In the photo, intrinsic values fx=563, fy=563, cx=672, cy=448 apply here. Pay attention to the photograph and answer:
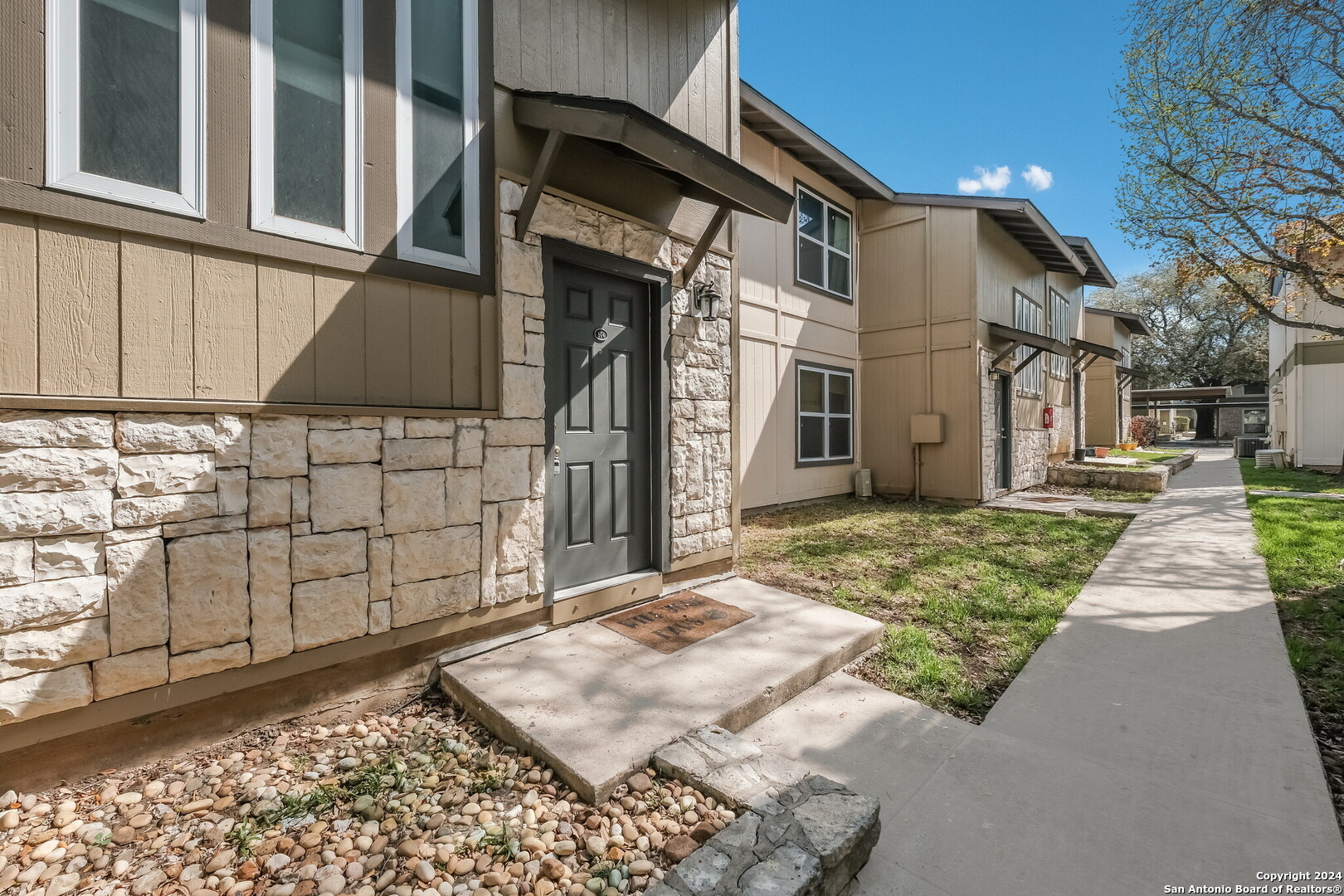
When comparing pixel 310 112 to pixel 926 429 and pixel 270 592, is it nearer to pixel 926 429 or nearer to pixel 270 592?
pixel 270 592

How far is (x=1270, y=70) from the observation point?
21.3ft

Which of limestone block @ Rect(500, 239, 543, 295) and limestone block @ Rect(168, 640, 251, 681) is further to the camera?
limestone block @ Rect(500, 239, 543, 295)

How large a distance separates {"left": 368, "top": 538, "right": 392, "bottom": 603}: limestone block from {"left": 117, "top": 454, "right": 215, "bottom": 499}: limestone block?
25.0 inches

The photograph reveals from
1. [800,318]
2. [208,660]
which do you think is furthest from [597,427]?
[800,318]

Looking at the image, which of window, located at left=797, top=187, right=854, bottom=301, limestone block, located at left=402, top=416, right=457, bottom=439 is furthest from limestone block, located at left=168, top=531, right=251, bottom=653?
window, located at left=797, top=187, right=854, bottom=301

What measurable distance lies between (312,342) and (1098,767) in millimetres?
3543

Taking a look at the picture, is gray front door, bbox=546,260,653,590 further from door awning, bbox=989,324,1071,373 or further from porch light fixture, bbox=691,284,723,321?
door awning, bbox=989,324,1071,373

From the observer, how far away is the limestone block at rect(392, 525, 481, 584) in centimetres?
258

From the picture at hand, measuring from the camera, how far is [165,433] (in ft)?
6.69

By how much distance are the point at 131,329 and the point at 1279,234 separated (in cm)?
1388

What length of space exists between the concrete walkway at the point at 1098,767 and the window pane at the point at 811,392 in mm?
5082

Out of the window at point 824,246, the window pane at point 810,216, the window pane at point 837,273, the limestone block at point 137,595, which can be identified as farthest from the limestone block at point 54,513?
the window pane at point 837,273

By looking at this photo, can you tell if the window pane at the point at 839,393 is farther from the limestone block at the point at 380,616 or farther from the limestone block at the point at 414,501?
the limestone block at the point at 380,616

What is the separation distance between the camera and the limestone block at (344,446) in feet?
7.71
